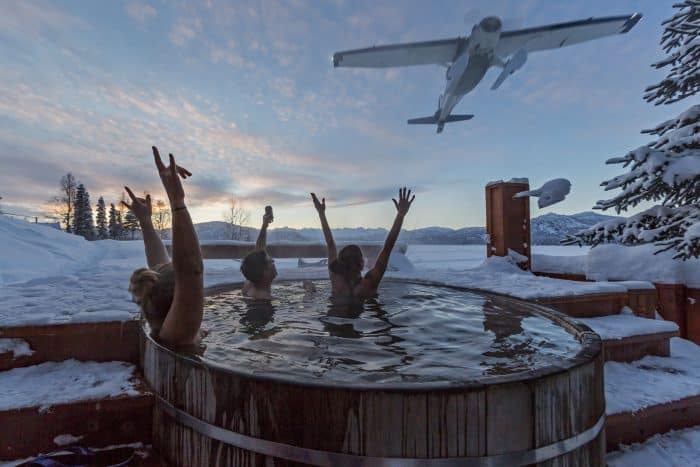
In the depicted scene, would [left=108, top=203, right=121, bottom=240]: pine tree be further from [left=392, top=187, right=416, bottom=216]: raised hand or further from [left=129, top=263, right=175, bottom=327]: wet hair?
[left=129, top=263, right=175, bottom=327]: wet hair

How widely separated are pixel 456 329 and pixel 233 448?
1.79 meters

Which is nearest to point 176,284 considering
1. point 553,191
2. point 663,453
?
Result: point 663,453

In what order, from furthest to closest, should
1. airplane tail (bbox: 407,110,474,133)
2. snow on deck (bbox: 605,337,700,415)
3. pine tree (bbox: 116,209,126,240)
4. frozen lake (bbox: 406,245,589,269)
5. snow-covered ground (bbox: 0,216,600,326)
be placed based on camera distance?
pine tree (bbox: 116,209,126,240), airplane tail (bbox: 407,110,474,133), frozen lake (bbox: 406,245,589,269), snow-covered ground (bbox: 0,216,600,326), snow on deck (bbox: 605,337,700,415)

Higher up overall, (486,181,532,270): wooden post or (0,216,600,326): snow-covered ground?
(486,181,532,270): wooden post

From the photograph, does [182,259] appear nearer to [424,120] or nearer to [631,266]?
[631,266]

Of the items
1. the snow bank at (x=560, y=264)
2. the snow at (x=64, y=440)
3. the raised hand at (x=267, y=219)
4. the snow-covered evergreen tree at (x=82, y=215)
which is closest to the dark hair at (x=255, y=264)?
the raised hand at (x=267, y=219)

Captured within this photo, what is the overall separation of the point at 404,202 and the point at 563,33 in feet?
44.0

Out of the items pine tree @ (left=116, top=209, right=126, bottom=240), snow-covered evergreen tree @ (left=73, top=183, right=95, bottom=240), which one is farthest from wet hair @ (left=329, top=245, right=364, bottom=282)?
pine tree @ (left=116, top=209, right=126, bottom=240)

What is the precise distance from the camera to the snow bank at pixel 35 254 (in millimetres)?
6831

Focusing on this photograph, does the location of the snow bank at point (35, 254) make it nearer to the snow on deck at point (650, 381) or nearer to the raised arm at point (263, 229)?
the raised arm at point (263, 229)

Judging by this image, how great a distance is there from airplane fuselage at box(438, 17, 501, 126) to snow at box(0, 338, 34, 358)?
12.5 metres

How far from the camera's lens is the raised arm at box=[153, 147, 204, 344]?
1.37 meters

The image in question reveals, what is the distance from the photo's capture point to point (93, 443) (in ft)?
5.66

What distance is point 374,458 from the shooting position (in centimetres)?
101
